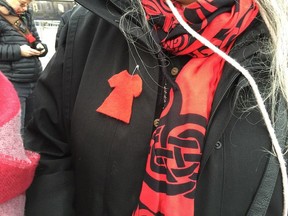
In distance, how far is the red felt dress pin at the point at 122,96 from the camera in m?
0.91

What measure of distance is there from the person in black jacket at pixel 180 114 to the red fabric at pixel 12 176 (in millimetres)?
198

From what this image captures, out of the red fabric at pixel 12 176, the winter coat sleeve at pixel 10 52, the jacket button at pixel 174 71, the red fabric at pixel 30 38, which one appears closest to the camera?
the red fabric at pixel 12 176

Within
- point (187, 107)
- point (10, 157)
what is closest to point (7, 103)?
point (10, 157)

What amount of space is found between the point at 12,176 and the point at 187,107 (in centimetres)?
41

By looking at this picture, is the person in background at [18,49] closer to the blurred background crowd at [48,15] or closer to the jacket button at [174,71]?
the jacket button at [174,71]

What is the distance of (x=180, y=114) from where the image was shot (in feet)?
2.75

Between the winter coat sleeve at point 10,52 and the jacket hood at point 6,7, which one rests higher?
the jacket hood at point 6,7

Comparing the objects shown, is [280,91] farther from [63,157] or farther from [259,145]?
[63,157]

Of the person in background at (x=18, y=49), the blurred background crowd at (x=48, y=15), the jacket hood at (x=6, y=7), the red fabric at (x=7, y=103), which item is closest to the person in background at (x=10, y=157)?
the red fabric at (x=7, y=103)

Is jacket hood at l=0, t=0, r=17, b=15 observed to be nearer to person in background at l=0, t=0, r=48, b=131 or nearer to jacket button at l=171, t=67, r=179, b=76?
person in background at l=0, t=0, r=48, b=131

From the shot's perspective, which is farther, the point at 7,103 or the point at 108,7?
the point at 108,7

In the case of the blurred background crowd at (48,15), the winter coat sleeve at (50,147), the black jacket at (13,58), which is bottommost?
the blurred background crowd at (48,15)

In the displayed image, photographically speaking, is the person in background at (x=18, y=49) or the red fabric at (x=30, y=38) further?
the red fabric at (x=30, y=38)

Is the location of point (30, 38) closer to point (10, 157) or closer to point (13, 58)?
point (13, 58)
